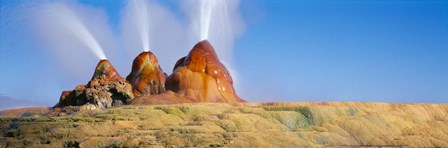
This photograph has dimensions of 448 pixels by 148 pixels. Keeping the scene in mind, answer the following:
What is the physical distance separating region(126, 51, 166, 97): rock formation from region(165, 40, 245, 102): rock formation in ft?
3.45

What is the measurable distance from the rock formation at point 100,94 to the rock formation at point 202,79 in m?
4.26

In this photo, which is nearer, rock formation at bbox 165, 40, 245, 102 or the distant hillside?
the distant hillside

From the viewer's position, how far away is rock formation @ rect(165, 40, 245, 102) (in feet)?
143

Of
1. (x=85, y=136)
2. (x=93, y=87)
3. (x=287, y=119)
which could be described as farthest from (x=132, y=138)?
(x=93, y=87)

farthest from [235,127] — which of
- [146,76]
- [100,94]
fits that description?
[146,76]

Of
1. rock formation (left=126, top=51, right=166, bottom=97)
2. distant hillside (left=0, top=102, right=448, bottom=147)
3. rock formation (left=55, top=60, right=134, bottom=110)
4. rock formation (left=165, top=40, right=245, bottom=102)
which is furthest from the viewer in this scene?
rock formation (left=126, top=51, right=166, bottom=97)

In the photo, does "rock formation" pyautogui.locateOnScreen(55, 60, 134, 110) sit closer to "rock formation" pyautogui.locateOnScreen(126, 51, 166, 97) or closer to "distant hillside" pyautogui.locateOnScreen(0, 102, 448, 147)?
"rock formation" pyautogui.locateOnScreen(126, 51, 166, 97)

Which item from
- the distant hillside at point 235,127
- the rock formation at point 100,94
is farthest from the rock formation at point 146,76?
the distant hillside at point 235,127

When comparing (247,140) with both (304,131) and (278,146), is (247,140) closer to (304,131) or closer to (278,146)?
(278,146)

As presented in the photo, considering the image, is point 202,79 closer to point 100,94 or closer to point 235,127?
point 100,94

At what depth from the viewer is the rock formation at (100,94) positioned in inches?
1576

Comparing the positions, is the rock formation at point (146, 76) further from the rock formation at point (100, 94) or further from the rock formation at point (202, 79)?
the rock formation at point (100, 94)

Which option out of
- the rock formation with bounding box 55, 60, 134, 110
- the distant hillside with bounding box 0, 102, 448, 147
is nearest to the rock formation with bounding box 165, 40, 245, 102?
the rock formation with bounding box 55, 60, 134, 110

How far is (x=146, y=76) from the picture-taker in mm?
45812
